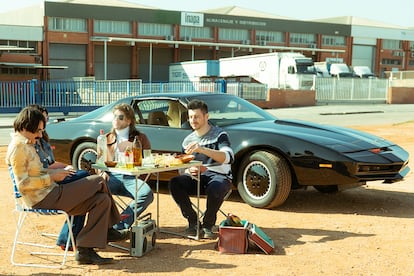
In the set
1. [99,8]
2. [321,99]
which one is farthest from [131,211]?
[99,8]

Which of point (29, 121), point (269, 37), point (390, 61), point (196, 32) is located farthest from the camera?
point (390, 61)

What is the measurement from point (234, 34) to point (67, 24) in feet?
62.4

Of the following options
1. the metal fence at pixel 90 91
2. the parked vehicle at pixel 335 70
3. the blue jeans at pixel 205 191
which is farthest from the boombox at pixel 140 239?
the parked vehicle at pixel 335 70

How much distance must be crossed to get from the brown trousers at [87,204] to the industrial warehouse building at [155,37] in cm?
4296

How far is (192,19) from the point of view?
59.7m

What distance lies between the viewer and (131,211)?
542cm

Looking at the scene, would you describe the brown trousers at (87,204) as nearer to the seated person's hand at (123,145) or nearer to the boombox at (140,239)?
the boombox at (140,239)

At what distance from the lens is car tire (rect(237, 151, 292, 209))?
6617mm

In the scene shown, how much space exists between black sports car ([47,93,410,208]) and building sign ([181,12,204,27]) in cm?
5278

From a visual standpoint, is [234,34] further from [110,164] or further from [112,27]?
[110,164]

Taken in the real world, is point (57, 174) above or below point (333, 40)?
below

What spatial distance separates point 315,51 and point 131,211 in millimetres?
61984

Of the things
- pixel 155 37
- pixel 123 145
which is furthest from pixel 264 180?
pixel 155 37

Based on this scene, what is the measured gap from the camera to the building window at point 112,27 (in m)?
55.4
